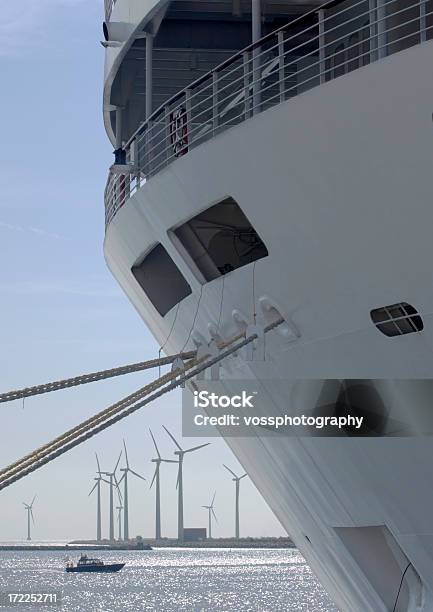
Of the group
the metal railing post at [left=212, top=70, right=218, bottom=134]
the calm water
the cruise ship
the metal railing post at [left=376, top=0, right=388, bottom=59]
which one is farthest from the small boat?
the metal railing post at [left=376, top=0, right=388, bottom=59]

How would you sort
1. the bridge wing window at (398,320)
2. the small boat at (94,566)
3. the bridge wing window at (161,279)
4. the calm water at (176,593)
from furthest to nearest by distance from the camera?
the small boat at (94,566) < the calm water at (176,593) < the bridge wing window at (161,279) < the bridge wing window at (398,320)

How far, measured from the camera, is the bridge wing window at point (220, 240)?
1500cm

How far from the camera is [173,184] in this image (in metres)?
14.6

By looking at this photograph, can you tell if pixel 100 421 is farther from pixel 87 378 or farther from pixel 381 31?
pixel 381 31

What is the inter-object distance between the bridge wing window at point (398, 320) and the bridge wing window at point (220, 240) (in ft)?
9.11

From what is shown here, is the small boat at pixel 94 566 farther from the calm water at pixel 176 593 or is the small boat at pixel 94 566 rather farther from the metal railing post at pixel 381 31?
the metal railing post at pixel 381 31

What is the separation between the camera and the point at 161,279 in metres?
17.8

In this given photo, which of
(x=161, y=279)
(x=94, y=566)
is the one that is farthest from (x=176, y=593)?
(x=161, y=279)

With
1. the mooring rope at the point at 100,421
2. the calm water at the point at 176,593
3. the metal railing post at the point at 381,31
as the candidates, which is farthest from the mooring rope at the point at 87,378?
the calm water at the point at 176,593

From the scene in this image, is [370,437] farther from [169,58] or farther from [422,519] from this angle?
[169,58]

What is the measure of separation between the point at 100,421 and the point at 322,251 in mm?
2726

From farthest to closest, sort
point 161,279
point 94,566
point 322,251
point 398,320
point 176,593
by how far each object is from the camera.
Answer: point 94,566, point 176,593, point 161,279, point 322,251, point 398,320

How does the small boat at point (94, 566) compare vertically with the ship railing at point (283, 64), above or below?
below

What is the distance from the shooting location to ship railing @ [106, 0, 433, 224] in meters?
12.4
